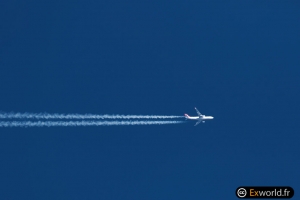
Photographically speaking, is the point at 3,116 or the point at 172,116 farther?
the point at 172,116

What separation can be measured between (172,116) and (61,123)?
24.1 m

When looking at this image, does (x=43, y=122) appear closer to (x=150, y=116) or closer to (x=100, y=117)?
(x=100, y=117)

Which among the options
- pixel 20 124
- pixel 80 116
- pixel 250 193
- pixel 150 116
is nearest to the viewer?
pixel 250 193

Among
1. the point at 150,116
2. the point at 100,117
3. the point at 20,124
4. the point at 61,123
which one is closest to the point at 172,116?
the point at 150,116

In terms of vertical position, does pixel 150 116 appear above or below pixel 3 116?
above

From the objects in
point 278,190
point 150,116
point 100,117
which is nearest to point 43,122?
point 100,117

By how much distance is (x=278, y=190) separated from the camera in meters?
90.8

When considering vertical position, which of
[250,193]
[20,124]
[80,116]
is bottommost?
[250,193]

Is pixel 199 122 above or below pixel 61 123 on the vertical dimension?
above

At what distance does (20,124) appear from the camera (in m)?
101

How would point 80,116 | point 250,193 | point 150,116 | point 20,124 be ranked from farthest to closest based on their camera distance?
point 150,116
point 80,116
point 20,124
point 250,193

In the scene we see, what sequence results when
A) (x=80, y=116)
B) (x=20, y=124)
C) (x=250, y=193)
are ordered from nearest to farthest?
(x=250, y=193) < (x=20, y=124) < (x=80, y=116)

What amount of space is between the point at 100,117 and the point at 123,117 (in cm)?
506

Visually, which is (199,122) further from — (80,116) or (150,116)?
(80,116)
